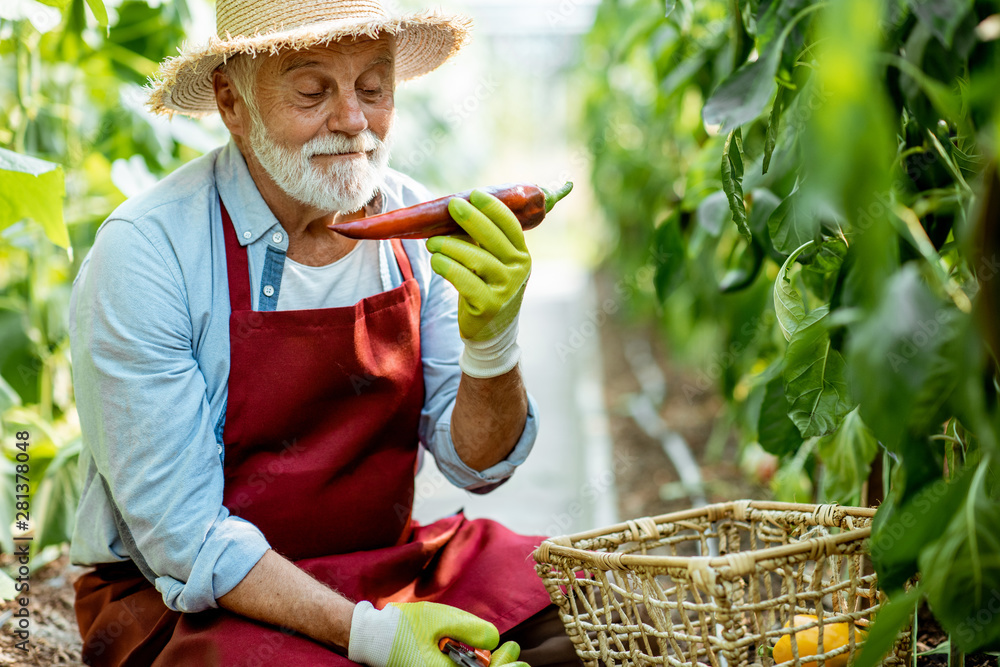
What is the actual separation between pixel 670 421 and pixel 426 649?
9.55 feet

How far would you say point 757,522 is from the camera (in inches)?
55.4

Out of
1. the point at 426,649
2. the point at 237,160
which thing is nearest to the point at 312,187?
the point at 237,160

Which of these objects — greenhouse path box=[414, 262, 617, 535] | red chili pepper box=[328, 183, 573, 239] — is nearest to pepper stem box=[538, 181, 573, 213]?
red chili pepper box=[328, 183, 573, 239]

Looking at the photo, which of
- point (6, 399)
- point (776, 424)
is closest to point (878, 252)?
point (776, 424)

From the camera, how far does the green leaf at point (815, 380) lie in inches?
46.4

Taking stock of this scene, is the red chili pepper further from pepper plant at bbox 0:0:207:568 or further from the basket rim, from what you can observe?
pepper plant at bbox 0:0:207:568

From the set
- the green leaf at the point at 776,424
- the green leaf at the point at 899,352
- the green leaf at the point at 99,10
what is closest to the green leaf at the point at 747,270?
the green leaf at the point at 776,424

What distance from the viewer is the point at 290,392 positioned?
1381 mm

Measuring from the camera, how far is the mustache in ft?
4.65

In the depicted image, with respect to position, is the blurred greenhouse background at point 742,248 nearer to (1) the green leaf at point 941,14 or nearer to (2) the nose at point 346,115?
(1) the green leaf at point 941,14

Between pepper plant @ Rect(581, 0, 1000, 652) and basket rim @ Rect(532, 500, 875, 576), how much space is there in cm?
9

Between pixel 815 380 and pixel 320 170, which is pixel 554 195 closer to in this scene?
pixel 320 170

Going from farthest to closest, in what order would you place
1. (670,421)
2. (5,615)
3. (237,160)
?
(670,421) < (5,615) < (237,160)

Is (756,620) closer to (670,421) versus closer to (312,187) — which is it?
A: (312,187)
